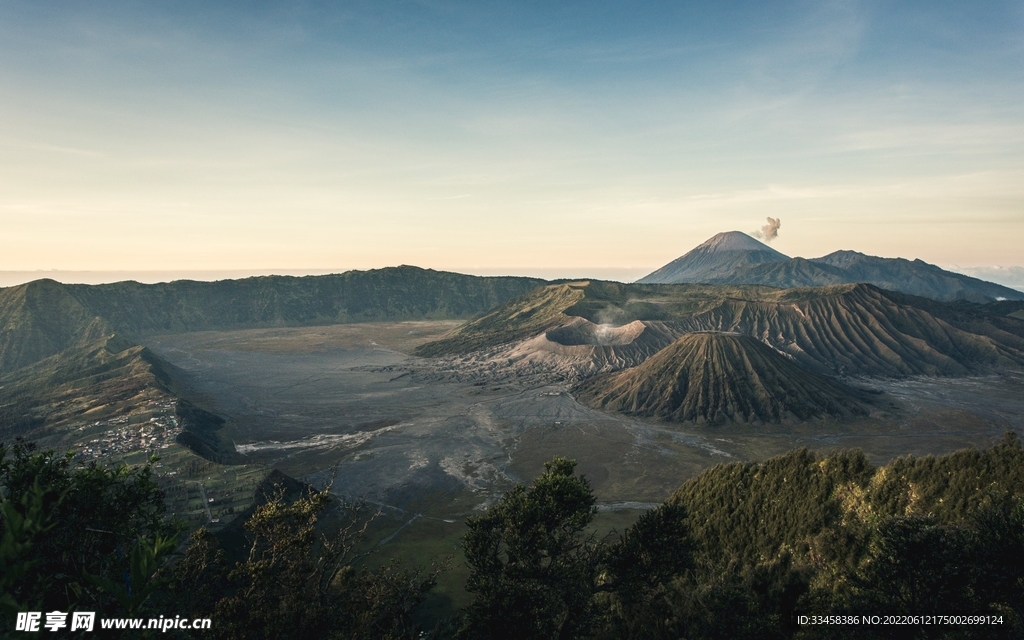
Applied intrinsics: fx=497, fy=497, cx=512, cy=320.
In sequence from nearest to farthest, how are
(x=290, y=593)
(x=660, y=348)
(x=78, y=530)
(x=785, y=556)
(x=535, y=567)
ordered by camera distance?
(x=78, y=530) < (x=290, y=593) < (x=535, y=567) < (x=785, y=556) < (x=660, y=348)

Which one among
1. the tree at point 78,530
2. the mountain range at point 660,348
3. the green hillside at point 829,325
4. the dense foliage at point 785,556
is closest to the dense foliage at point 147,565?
the tree at point 78,530

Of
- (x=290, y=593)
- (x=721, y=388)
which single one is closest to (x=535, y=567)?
(x=290, y=593)

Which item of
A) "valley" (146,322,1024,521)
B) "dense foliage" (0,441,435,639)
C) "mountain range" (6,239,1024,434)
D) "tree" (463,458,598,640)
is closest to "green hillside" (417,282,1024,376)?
"mountain range" (6,239,1024,434)

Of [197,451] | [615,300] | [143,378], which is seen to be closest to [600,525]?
[197,451]

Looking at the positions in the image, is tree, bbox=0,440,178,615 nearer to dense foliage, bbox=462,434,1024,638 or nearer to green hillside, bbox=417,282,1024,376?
dense foliage, bbox=462,434,1024,638

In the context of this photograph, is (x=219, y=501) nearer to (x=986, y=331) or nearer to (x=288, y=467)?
(x=288, y=467)

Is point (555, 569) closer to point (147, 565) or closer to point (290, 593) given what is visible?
point (290, 593)
